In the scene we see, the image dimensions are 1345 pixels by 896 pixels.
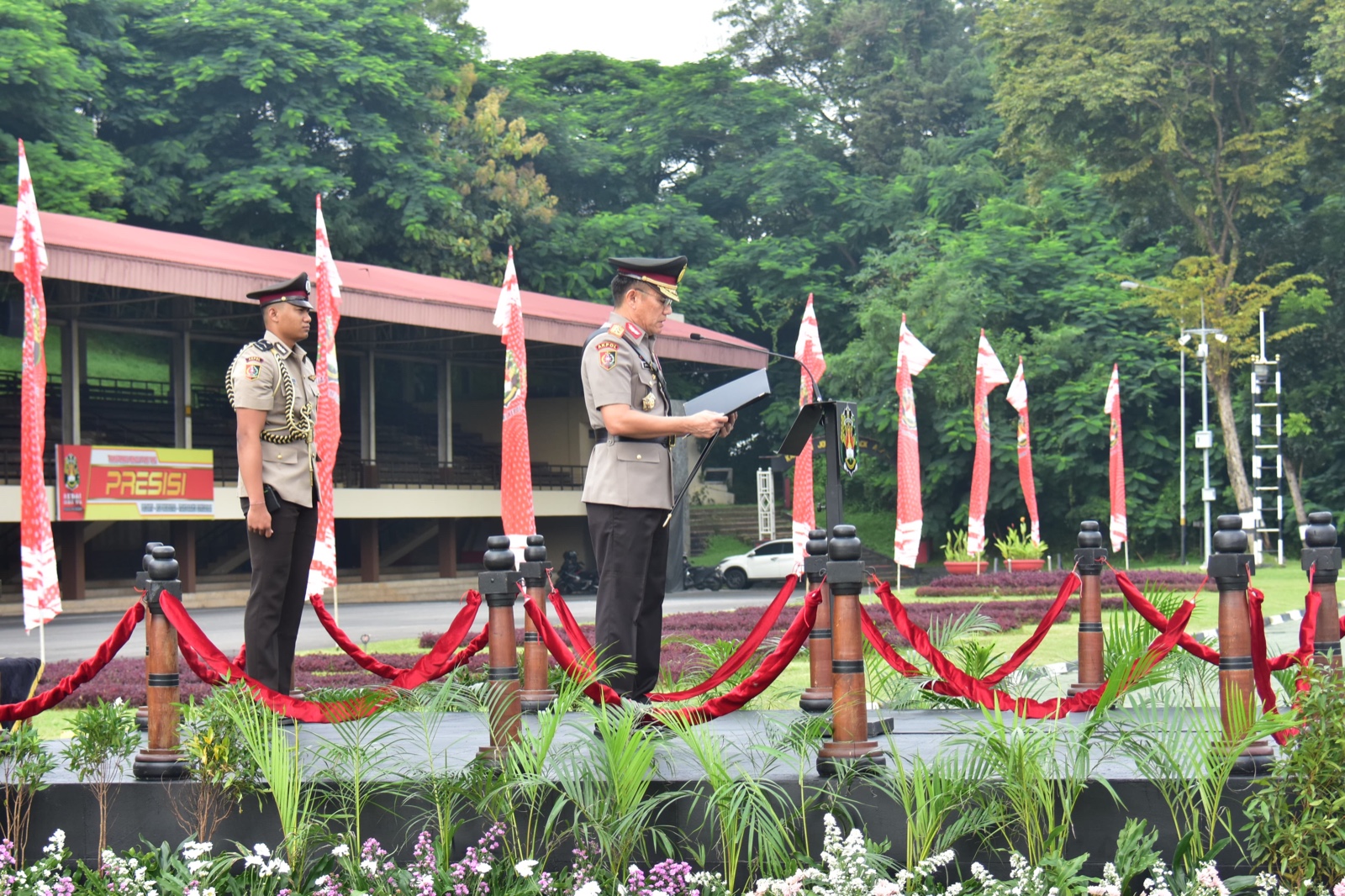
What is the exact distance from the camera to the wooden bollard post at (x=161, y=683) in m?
4.86

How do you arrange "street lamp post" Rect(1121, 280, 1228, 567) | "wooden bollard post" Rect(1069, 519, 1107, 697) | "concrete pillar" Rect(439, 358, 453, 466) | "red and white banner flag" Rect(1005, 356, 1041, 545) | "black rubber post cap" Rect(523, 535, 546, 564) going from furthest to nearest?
1. "concrete pillar" Rect(439, 358, 453, 466)
2. "street lamp post" Rect(1121, 280, 1228, 567)
3. "red and white banner flag" Rect(1005, 356, 1041, 545)
4. "wooden bollard post" Rect(1069, 519, 1107, 697)
5. "black rubber post cap" Rect(523, 535, 546, 564)

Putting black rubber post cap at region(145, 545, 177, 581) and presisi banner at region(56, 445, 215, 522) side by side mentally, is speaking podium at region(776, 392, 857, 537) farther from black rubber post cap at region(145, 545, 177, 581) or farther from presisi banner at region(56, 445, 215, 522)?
presisi banner at region(56, 445, 215, 522)

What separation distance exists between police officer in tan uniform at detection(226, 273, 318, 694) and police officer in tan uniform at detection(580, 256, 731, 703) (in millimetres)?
1265

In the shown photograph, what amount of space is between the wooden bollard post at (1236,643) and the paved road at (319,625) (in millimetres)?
11424

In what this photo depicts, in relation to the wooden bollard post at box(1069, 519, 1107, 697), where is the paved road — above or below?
below

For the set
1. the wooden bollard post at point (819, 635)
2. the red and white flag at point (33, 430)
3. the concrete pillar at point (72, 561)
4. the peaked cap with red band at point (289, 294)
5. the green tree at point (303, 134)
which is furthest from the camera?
the green tree at point (303, 134)

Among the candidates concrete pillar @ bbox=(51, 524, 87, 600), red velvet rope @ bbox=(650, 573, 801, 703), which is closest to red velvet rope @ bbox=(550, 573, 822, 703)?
red velvet rope @ bbox=(650, 573, 801, 703)

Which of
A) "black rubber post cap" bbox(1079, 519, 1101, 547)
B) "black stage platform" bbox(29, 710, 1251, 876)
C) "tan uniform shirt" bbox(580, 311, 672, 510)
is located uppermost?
"tan uniform shirt" bbox(580, 311, 672, 510)

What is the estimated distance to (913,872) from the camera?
417 centimetres

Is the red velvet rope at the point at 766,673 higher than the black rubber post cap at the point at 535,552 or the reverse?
the reverse

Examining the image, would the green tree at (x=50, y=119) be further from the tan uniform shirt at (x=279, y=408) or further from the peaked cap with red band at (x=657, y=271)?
the peaked cap with red band at (x=657, y=271)

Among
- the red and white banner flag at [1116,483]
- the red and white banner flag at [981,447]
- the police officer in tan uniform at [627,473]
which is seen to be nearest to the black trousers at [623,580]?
the police officer in tan uniform at [627,473]

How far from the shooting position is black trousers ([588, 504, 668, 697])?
17.8 ft

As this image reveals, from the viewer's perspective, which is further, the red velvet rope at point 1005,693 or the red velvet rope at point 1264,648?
the red velvet rope at point 1005,693
